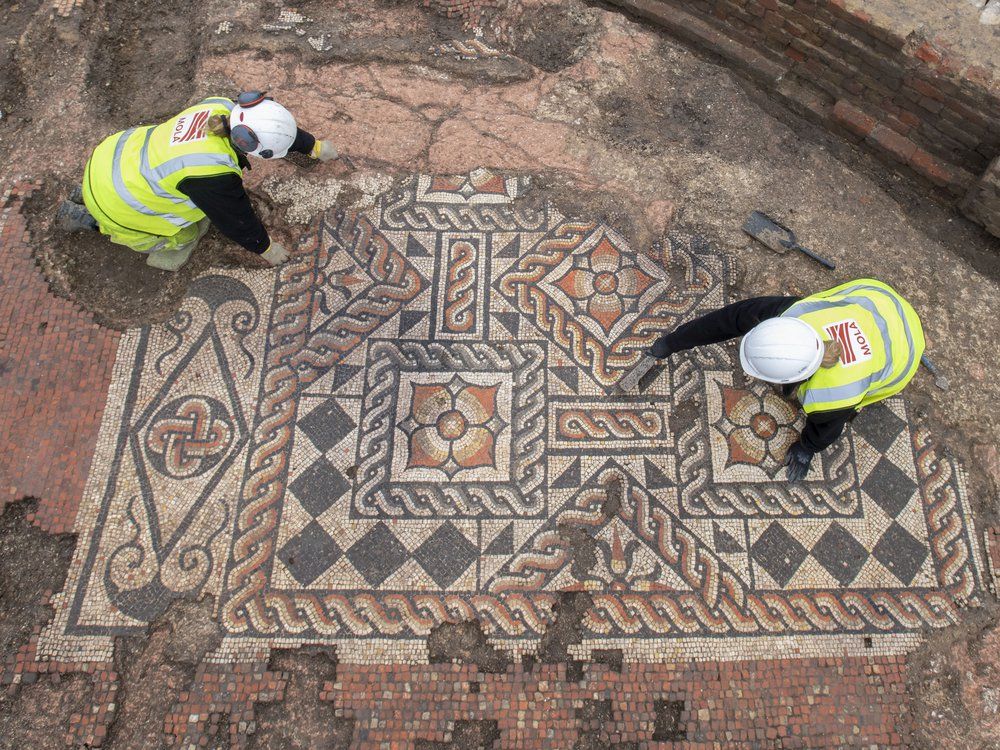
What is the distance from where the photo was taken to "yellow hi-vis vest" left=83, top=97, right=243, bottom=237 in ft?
10.6

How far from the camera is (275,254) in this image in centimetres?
386

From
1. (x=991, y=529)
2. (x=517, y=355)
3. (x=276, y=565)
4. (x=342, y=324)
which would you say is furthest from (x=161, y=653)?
(x=991, y=529)

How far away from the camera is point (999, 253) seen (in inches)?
158

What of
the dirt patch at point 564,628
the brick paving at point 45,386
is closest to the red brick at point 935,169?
the dirt patch at point 564,628

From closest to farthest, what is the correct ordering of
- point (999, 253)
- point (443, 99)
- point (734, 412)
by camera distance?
1. point (734, 412)
2. point (999, 253)
3. point (443, 99)

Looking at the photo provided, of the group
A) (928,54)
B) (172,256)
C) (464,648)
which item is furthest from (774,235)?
(172,256)

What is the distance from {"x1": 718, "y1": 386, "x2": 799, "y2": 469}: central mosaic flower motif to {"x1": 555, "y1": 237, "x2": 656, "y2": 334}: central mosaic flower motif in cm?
81

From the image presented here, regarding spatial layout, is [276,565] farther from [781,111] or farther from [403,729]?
[781,111]

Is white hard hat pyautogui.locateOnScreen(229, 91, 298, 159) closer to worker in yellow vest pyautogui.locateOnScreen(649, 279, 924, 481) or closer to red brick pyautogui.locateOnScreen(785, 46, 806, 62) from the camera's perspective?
worker in yellow vest pyautogui.locateOnScreen(649, 279, 924, 481)

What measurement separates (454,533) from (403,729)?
0.98 meters

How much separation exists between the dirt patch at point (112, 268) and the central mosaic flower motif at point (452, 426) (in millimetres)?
1448

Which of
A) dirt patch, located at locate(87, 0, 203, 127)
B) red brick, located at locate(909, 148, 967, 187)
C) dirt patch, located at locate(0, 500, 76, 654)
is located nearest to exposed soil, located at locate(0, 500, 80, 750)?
dirt patch, located at locate(0, 500, 76, 654)

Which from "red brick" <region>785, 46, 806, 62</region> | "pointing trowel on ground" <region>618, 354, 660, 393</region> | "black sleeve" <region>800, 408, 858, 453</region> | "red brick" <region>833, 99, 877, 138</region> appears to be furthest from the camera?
"red brick" <region>785, 46, 806, 62</region>

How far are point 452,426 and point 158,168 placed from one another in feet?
7.06
